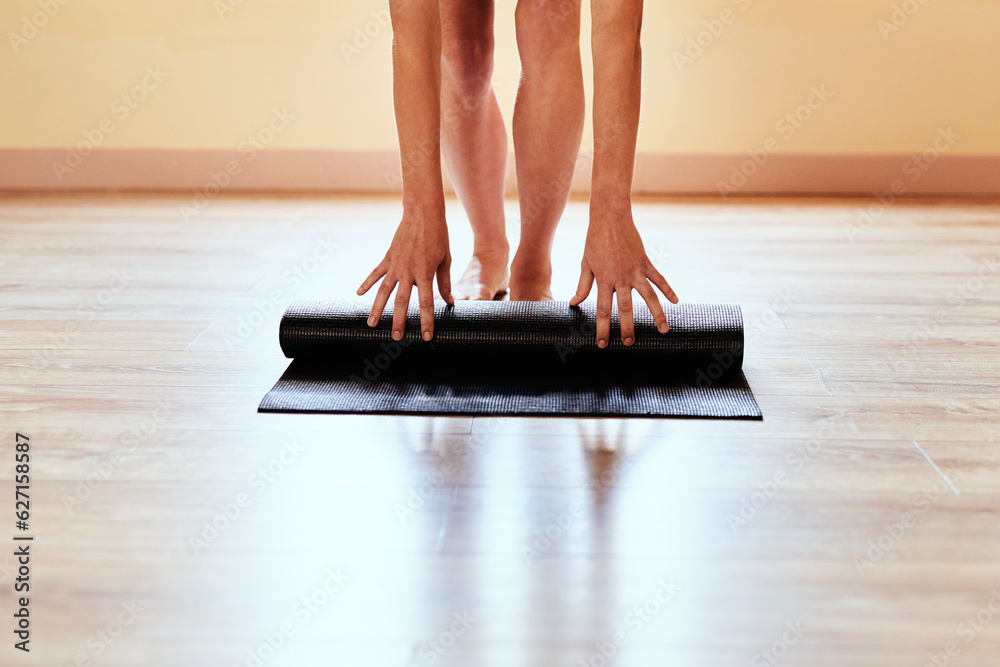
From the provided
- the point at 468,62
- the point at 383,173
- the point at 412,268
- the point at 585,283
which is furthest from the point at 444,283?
the point at 383,173

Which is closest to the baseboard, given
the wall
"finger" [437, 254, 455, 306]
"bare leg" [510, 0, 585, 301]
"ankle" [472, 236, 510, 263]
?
the wall

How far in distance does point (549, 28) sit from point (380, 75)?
1.33 meters

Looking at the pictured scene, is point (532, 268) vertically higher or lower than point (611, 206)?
lower

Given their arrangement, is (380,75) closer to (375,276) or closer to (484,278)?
(484,278)

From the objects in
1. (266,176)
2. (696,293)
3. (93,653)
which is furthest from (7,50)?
(93,653)

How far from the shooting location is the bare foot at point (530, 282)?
4.94ft

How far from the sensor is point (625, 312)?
46.7 inches

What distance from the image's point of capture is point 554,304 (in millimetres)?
1278

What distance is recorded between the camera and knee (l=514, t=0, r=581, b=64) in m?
1.41

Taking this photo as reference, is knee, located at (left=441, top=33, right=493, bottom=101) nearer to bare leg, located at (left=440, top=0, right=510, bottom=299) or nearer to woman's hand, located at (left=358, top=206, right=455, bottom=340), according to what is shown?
bare leg, located at (left=440, top=0, right=510, bottom=299)

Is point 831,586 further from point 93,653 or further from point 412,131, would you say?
point 412,131

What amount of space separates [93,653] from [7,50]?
2533 mm

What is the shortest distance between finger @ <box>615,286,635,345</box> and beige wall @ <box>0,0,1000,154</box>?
1.55 metres

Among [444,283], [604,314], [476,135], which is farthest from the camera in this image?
[476,135]
